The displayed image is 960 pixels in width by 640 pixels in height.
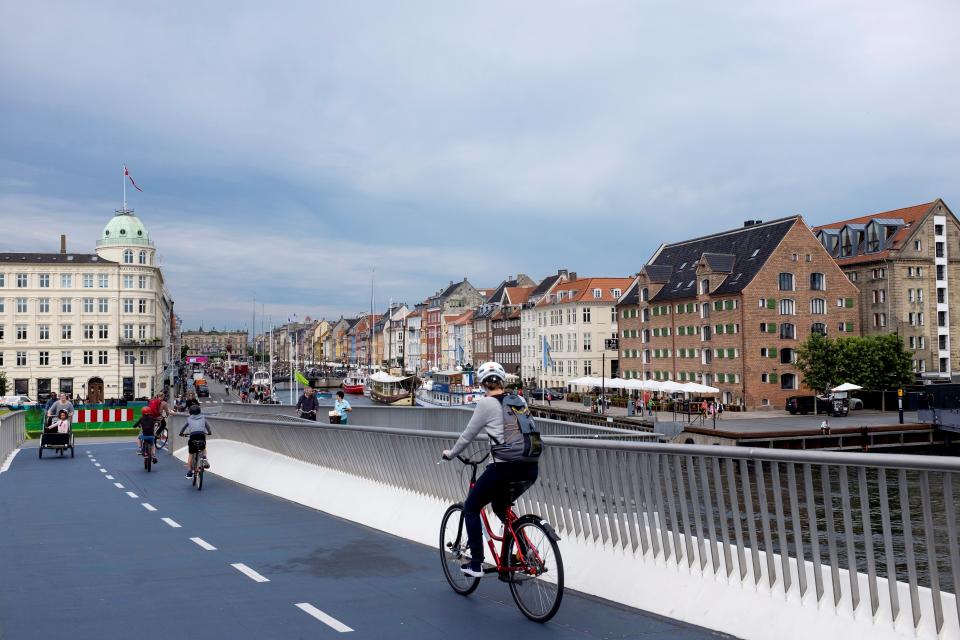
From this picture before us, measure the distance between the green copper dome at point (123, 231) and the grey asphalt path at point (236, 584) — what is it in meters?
96.1

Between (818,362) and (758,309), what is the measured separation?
8.34 m

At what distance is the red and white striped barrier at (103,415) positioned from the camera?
45938 millimetres

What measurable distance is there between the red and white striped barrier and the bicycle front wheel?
40.5 metres

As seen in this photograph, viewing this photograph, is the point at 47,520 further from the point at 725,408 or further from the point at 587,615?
the point at 725,408

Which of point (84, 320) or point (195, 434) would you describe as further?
point (84, 320)

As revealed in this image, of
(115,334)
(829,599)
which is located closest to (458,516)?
(829,599)

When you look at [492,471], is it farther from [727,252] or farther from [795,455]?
[727,252]

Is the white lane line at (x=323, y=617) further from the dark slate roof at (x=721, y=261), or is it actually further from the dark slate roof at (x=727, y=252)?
the dark slate roof at (x=721, y=261)

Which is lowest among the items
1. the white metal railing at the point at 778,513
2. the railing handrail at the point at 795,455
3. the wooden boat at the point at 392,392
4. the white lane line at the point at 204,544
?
the wooden boat at the point at 392,392

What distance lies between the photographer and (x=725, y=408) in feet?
275

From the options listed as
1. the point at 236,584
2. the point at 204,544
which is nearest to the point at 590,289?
the point at 204,544

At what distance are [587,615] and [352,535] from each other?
543 centimetres

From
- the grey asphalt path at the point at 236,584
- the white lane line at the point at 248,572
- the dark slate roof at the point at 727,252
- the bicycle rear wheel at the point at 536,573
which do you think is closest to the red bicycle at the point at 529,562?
the bicycle rear wheel at the point at 536,573

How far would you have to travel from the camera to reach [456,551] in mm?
8859
